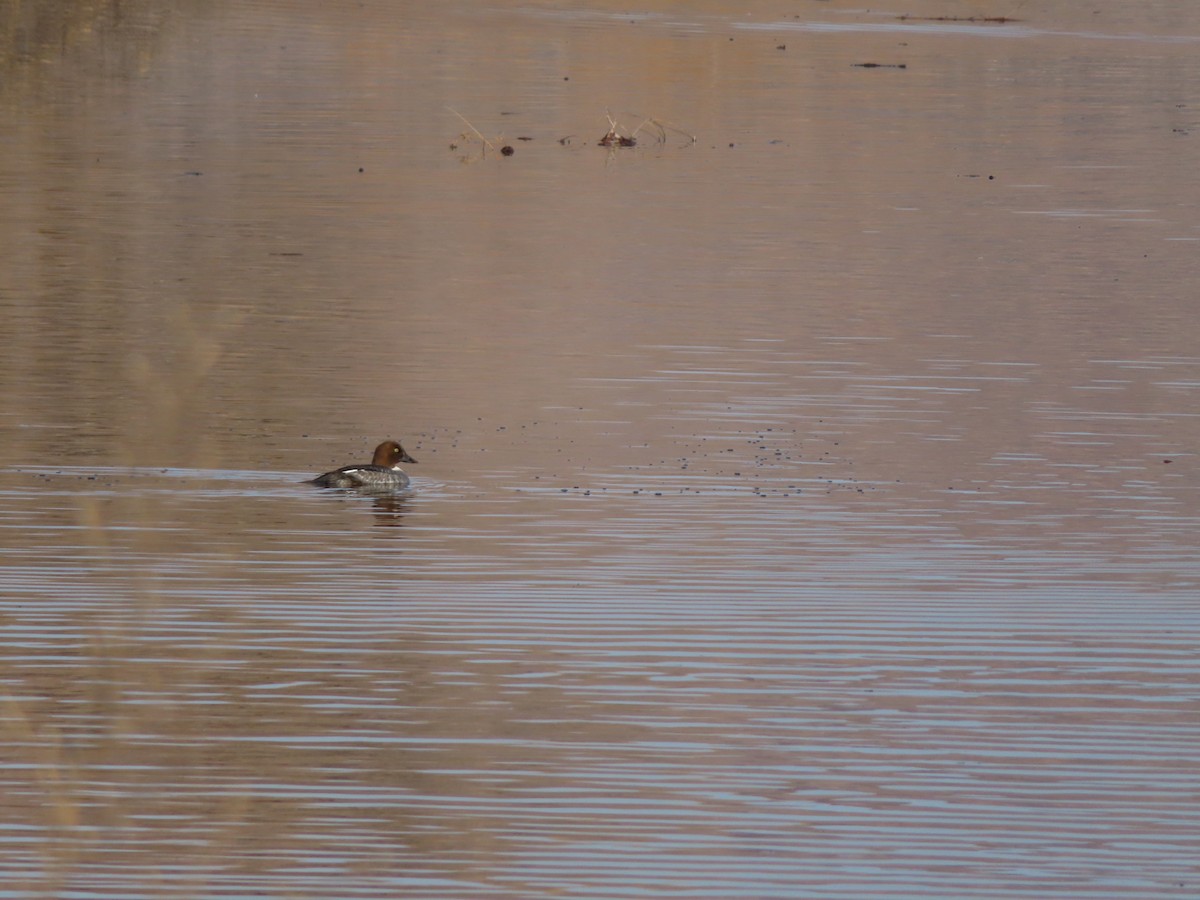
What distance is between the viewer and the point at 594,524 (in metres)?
13.3

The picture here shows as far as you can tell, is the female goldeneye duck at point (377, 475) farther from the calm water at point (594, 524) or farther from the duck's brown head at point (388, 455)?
the calm water at point (594, 524)

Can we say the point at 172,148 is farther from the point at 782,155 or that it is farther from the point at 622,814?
the point at 622,814

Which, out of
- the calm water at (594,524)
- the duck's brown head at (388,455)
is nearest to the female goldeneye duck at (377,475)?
the duck's brown head at (388,455)

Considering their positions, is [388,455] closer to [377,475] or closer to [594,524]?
[377,475]

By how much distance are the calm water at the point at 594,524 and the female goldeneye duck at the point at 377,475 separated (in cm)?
17

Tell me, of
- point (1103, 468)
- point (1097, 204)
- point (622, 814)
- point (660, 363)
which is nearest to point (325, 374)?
point (660, 363)

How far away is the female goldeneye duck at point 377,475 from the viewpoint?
13922 mm

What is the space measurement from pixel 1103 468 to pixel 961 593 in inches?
A: 138

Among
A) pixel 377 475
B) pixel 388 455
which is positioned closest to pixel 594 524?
pixel 377 475

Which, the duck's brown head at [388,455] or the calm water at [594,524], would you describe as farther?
the duck's brown head at [388,455]

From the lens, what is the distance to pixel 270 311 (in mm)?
20125

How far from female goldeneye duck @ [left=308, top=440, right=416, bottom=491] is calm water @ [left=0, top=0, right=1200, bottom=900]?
0.57 feet

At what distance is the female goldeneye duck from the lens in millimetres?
13922

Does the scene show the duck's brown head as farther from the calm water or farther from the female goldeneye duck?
the calm water
